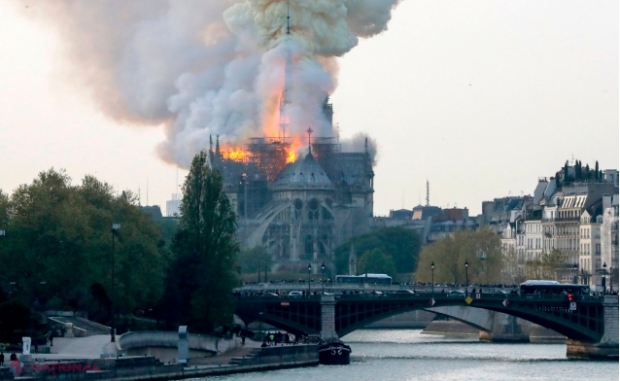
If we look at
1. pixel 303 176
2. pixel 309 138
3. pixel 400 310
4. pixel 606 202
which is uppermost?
pixel 309 138

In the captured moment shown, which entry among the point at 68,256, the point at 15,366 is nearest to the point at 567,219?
the point at 68,256

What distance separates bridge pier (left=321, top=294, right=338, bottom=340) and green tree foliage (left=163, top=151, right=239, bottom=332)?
5526 millimetres

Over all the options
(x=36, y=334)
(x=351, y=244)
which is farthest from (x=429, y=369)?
(x=351, y=244)

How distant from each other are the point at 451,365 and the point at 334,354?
15.1 ft

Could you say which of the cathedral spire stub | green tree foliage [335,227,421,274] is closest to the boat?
green tree foliage [335,227,421,274]

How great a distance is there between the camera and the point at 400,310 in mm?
102375

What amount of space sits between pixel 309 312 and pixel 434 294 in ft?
19.2

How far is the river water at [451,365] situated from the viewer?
84.0 m

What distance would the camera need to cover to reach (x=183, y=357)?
82.3m

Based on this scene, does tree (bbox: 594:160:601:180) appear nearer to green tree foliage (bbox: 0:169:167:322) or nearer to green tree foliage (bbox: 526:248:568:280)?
green tree foliage (bbox: 526:248:568:280)

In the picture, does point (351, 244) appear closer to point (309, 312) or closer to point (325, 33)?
point (325, 33)

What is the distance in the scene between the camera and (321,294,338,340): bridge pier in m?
101

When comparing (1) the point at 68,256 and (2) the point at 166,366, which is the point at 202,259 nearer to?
(1) the point at 68,256

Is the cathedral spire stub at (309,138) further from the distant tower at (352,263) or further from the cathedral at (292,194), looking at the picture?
the distant tower at (352,263)
